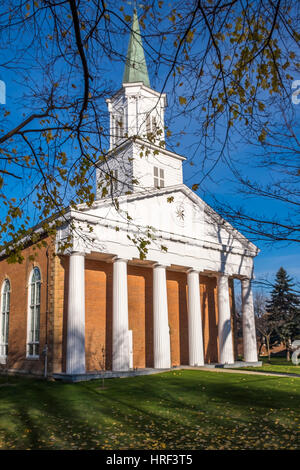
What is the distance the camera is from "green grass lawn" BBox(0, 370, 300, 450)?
888 cm

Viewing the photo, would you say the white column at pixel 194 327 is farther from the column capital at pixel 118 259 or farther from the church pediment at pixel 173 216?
the column capital at pixel 118 259

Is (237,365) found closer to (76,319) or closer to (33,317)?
(76,319)

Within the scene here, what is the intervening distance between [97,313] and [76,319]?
11.1 feet

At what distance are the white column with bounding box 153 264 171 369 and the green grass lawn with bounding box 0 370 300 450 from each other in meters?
4.59

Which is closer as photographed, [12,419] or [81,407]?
[12,419]

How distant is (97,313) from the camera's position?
24.0 metres

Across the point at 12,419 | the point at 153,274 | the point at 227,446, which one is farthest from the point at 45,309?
the point at 227,446

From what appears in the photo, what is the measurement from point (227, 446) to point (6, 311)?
23076 mm

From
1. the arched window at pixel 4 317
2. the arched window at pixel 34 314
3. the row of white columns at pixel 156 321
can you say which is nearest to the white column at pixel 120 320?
the row of white columns at pixel 156 321

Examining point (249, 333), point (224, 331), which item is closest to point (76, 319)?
point (224, 331)

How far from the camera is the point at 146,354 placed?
2569 cm

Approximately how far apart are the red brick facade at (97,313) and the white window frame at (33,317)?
392 mm

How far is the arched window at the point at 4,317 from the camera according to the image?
27.8 meters
